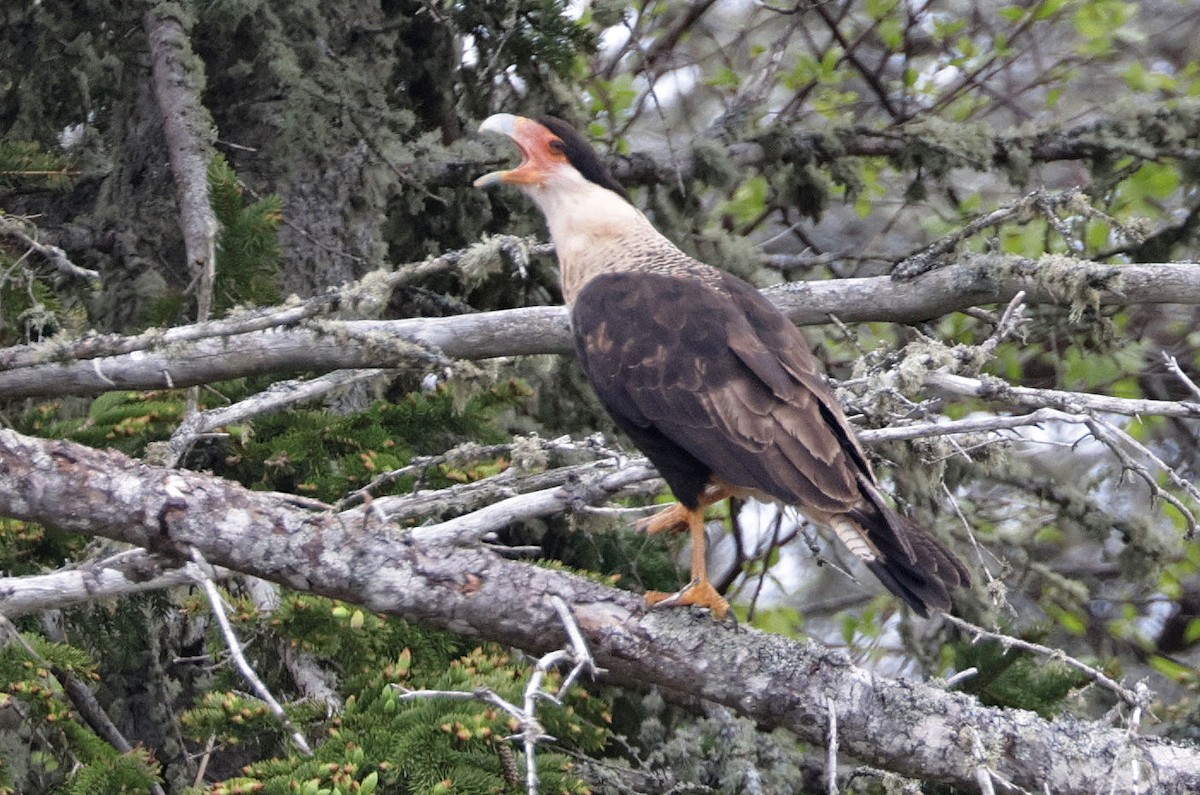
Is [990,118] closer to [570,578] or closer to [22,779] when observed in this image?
[570,578]

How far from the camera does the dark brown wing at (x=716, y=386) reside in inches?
115

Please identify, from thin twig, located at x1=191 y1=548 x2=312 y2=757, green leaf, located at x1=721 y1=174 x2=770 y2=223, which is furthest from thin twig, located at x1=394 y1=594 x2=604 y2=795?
green leaf, located at x1=721 y1=174 x2=770 y2=223

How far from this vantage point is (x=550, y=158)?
3.96m

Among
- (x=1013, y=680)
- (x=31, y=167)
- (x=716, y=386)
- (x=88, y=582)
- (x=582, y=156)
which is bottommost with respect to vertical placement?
(x=1013, y=680)

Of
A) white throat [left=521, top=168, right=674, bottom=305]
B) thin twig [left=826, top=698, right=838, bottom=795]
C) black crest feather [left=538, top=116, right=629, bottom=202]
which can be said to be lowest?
thin twig [left=826, top=698, right=838, bottom=795]

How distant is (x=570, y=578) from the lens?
257 centimetres

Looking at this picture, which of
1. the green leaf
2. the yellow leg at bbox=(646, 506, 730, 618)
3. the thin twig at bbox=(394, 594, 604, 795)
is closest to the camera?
the thin twig at bbox=(394, 594, 604, 795)

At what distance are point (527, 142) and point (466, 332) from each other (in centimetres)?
90

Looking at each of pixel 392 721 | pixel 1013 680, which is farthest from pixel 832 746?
pixel 1013 680

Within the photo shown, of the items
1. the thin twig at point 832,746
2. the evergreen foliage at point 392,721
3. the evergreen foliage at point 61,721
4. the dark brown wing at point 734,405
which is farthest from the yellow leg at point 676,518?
the evergreen foliage at point 61,721

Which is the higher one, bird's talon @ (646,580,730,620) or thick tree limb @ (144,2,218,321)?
thick tree limb @ (144,2,218,321)

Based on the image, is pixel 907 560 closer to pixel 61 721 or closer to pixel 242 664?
pixel 242 664

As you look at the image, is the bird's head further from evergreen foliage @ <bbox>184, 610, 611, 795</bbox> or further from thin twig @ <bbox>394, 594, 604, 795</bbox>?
thin twig @ <bbox>394, 594, 604, 795</bbox>

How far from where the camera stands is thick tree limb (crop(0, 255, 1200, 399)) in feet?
10.4
